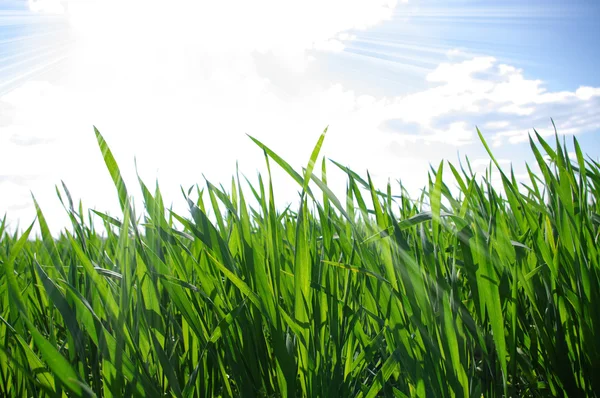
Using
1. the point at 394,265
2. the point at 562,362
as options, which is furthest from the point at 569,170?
the point at 394,265

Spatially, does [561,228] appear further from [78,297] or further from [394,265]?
[78,297]

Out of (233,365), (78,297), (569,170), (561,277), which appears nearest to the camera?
(78,297)

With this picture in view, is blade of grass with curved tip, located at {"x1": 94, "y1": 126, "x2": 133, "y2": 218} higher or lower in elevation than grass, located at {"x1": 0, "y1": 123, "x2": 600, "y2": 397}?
higher

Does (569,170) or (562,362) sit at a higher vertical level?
(569,170)

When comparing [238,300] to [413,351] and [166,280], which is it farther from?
[413,351]

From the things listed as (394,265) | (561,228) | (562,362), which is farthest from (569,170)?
(394,265)

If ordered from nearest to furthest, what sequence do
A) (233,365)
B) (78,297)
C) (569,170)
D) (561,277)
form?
(78,297) < (233,365) < (561,277) < (569,170)

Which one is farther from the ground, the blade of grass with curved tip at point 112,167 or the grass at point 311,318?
the blade of grass with curved tip at point 112,167

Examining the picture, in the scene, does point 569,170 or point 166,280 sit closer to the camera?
point 166,280

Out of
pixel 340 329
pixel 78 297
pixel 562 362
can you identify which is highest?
pixel 78 297

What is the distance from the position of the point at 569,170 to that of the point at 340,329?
0.55 m

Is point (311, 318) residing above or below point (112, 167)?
below

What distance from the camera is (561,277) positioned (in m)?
0.72

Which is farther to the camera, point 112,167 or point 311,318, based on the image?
point 311,318
